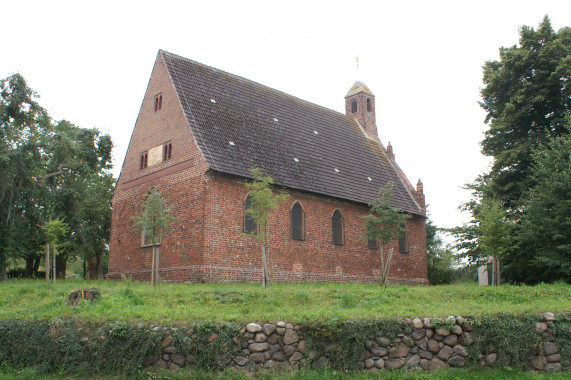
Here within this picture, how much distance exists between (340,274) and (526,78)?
1419 centimetres

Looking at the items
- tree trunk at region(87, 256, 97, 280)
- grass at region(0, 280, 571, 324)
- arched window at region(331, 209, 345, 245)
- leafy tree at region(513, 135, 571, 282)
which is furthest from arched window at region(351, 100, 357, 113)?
tree trunk at region(87, 256, 97, 280)

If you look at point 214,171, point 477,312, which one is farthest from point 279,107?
point 477,312

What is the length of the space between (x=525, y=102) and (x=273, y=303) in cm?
1972

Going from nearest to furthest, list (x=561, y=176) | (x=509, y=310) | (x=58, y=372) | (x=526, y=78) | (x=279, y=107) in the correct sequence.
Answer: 1. (x=58, y=372)
2. (x=509, y=310)
3. (x=561, y=176)
4. (x=526, y=78)
5. (x=279, y=107)

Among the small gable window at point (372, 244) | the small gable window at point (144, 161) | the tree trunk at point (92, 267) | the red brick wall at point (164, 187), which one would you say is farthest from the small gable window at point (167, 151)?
the tree trunk at point (92, 267)

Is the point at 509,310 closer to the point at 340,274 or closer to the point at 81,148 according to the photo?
the point at 340,274

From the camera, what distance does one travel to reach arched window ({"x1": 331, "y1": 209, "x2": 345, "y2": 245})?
2598 cm

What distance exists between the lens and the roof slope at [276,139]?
76.9ft

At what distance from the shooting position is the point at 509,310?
471 inches

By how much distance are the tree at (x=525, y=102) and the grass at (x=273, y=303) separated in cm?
1041

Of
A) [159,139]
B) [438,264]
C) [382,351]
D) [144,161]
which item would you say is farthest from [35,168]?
[438,264]

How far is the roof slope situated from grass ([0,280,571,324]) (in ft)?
26.6

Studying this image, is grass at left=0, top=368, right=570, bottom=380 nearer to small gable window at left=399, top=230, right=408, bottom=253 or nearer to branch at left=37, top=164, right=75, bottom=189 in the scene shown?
branch at left=37, top=164, right=75, bottom=189

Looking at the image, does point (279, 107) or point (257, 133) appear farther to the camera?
point (279, 107)
